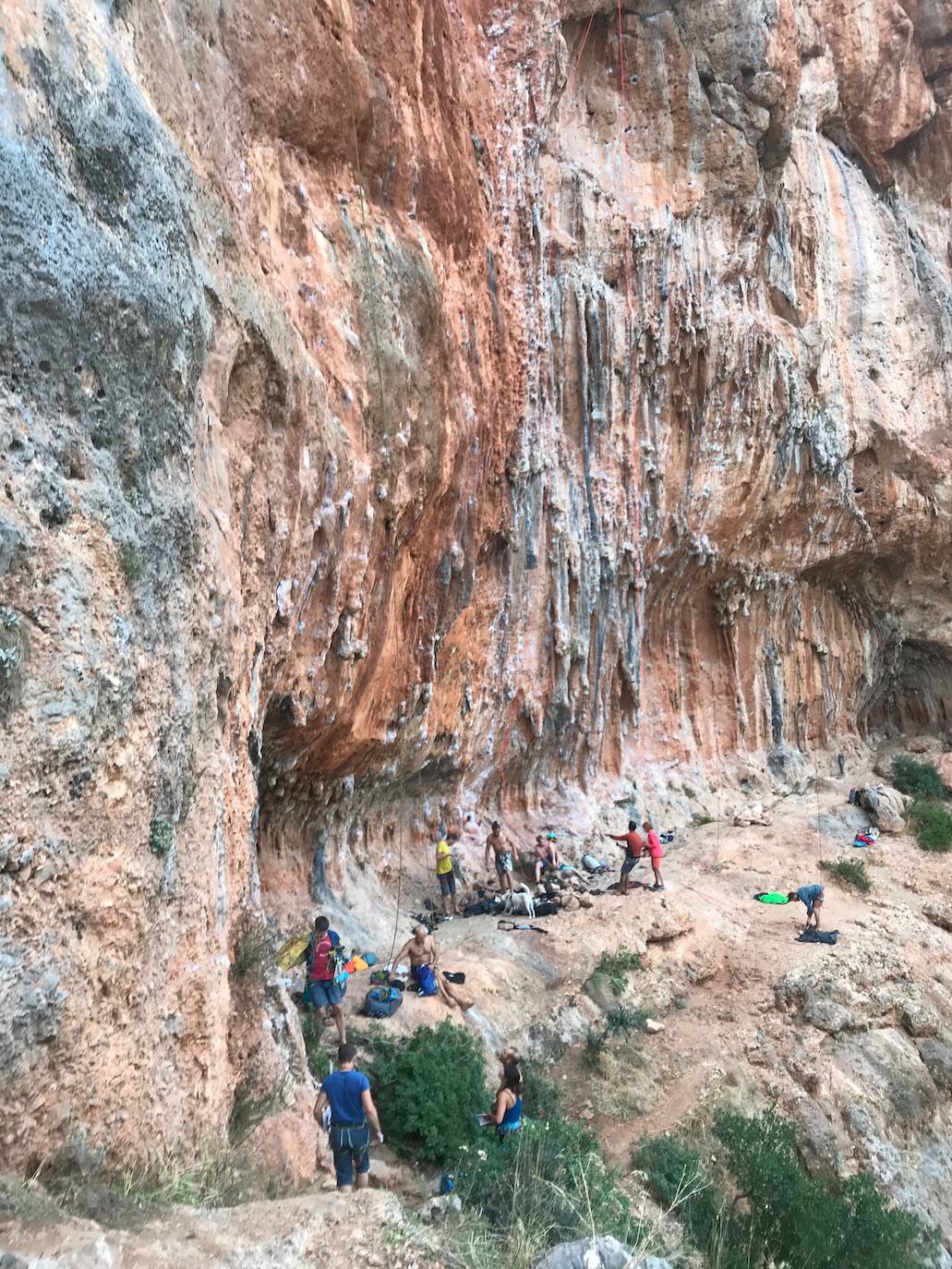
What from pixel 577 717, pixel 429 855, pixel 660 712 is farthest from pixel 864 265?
pixel 429 855

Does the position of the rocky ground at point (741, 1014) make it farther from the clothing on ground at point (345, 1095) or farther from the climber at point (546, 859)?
the clothing on ground at point (345, 1095)

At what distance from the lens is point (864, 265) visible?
1881 centimetres

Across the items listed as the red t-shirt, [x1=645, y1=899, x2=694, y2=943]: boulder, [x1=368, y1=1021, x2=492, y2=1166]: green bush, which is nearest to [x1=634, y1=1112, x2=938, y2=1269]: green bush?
[x1=368, y1=1021, x2=492, y2=1166]: green bush

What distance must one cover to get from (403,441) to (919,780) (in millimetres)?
14851

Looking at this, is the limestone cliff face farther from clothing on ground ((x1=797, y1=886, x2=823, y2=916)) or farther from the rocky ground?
clothing on ground ((x1=797, y1=886, x2=823, y2=916))

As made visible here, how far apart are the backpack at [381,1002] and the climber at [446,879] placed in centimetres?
308

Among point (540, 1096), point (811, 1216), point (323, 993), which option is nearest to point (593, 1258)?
point (811, 1216)

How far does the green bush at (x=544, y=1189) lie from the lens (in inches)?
177

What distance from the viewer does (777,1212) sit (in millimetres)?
6020

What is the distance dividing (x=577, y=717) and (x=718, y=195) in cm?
954

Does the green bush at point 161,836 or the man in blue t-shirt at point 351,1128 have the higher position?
the green bush at point 161,836

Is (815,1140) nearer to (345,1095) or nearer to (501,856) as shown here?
(345,1095)

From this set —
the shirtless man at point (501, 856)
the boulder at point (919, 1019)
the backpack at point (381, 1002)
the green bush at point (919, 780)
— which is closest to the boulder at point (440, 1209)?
the backpack at point (381, 1002)

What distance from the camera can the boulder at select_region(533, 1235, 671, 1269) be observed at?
12.3 ft
